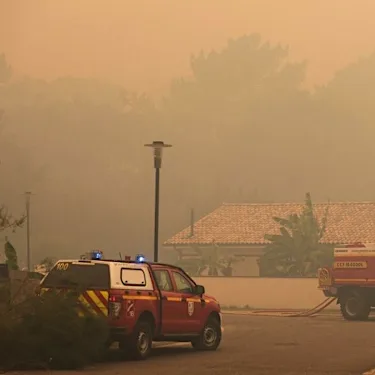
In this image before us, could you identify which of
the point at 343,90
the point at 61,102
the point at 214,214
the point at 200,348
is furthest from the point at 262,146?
the point at 200,348

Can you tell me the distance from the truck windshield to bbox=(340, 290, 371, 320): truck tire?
68.9 ft

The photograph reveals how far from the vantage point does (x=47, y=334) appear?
55.8 feet

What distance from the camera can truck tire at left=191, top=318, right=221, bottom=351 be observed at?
865 inches

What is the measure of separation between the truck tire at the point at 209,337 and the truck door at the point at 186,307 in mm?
319

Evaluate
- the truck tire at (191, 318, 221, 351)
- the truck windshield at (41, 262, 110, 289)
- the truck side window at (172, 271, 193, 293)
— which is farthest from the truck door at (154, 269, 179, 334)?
the truck windshield at (41, 262, 110, 289)

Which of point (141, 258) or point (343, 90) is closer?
point (141, 258)

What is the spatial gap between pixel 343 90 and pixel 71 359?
434 feet

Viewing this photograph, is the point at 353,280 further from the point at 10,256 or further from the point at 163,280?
the point at 10,256

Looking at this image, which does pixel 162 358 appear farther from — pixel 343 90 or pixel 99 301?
pixel 343 90

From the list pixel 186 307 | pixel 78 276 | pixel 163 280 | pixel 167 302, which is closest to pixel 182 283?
pixel 186 307

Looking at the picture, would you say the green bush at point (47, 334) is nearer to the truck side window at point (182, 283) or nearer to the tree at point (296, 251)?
the truck side window at point (182, 283)

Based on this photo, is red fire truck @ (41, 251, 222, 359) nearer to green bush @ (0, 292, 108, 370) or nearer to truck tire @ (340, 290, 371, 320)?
green bush @ (0, 292, 108, 370)

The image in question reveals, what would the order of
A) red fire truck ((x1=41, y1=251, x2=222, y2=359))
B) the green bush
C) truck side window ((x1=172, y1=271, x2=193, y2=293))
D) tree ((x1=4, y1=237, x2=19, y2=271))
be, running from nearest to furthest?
1. the green bush
2. red fire truck ((x1=41, y1=251, x2=222, y2=359))
3. tree ((x1=4, y1=237, x2=19, y2=271))
4. truck side window ((x1=172, y1=271, x2=193, y2=293))

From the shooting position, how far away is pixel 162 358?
2003cm
